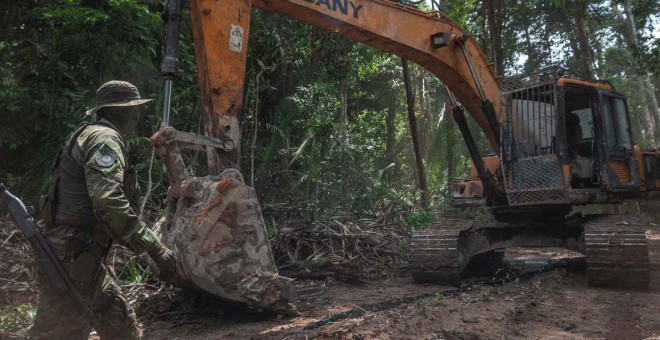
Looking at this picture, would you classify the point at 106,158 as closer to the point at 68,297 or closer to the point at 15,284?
the point at 68,297

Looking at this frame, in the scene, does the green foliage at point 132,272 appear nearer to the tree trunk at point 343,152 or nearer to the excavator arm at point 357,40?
the excavator arm at point 357,40

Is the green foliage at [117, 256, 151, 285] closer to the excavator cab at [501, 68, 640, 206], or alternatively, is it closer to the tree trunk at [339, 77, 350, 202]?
the tree trunk at [339, 77, 350, 202]

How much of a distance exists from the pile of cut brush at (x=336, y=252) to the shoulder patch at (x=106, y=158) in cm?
353

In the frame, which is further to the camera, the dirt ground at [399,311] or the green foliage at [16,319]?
the green foliage at [16,319]

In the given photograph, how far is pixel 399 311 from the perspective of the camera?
4.66 meters

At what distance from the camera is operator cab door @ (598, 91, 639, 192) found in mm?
6320

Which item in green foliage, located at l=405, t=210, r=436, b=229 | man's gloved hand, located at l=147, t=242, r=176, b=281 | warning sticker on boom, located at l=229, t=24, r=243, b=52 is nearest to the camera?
man's gloved hand, located at l=147, t=242, r=176, b=281

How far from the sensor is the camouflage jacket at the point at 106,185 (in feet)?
9.40

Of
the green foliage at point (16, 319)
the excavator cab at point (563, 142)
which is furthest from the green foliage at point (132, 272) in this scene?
the excavator cab at point (563, 142)

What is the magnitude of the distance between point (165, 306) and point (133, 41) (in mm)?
6009

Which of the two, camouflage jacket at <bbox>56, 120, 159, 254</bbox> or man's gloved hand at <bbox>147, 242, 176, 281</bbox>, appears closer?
camouflage jacket at <bbox>56, 120, 159, 254</bbox>

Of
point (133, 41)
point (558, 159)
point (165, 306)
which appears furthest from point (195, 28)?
point (133, 41)

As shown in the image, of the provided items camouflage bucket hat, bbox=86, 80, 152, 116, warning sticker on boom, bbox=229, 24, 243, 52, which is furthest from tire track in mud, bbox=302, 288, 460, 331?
warning sticker on boom, bbox=229, 24, 243, 52

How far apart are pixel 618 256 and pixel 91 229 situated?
5538 mm
